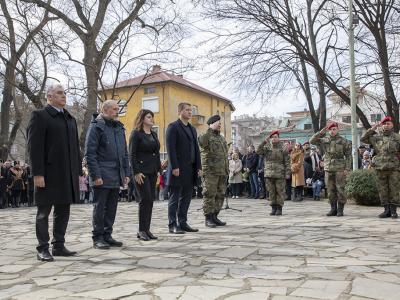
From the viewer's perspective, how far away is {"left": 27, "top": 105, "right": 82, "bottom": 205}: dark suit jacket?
5.41 metres

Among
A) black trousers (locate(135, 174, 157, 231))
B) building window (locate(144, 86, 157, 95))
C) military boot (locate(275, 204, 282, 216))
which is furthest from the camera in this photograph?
building window (locate(144, 86, 157, 95))

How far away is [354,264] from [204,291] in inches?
71.2

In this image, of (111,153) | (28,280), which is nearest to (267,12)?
(111,153)

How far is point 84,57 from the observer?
66.5 ft

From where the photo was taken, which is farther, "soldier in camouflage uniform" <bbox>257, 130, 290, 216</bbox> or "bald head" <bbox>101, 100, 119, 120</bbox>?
"soldier in camouflage uniform" <bbox>257, 130, 290, 216</bbox>

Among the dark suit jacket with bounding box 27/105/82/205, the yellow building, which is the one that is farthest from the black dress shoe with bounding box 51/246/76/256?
the yellow building

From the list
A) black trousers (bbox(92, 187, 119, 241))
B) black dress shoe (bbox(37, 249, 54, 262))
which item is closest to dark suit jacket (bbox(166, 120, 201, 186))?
black trousers (bbox(92, 187, 119, 241))

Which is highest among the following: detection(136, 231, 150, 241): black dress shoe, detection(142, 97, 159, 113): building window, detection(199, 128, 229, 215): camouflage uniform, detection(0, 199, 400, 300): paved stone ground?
detection(142, 97, 159, 113): building window

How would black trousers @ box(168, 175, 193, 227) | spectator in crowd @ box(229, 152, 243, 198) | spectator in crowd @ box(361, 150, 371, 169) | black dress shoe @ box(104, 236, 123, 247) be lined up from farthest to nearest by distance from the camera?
spectator in crowd @ box(229, 152, 243, 198)
spectator in crowd @ box(361, 150, 371, 169)
black trousers @ box(168, 175, 193, 227)
black dress shoe @ box(104, 236, 123, 247)

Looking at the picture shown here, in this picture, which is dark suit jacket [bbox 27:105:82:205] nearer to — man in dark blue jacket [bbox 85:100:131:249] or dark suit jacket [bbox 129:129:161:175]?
man in dark blue jacket [bbox 85:100:131:249]

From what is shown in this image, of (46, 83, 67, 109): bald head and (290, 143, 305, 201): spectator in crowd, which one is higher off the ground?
(46, 83, 67, 109): bald head

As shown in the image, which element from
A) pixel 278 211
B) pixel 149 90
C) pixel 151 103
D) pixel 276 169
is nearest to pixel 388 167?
pixel 276 169

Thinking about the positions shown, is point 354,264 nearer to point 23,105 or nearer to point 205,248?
point 205,248

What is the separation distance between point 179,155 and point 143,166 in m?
0.88
